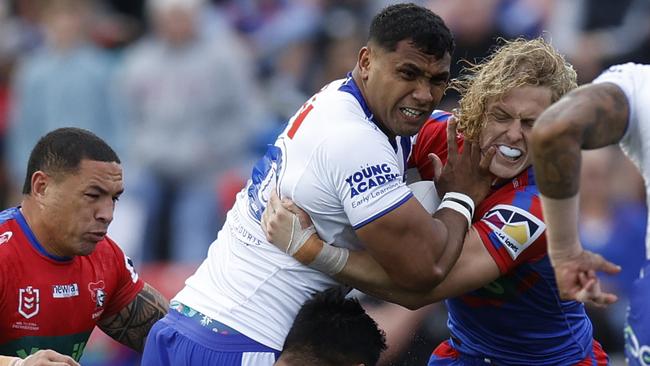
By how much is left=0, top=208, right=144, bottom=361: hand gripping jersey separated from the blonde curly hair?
1.99 m

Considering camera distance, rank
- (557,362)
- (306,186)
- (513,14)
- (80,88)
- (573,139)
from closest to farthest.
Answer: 1. (573,139)
2. (306,186)
3. (557,362)
4. (513,14)
5. (80,88)

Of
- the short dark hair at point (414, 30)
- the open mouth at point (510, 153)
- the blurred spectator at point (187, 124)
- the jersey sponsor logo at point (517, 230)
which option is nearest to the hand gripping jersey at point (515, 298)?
the jersey sponsor logo at point (517, 230)

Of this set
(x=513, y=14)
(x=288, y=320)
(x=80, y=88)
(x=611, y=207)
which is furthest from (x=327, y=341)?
(x=80, y=88)

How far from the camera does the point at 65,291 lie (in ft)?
19.6

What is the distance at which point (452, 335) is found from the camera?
613 centimetres

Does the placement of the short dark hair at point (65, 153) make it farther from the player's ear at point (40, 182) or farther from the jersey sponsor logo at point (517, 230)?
the jersey sponsor logo at point (517, 230)

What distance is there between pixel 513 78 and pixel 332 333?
143 centimetres

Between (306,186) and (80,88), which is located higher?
(306,186)

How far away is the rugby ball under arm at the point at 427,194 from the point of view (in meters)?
5.62

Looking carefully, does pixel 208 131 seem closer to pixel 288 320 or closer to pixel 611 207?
pixel 611 207

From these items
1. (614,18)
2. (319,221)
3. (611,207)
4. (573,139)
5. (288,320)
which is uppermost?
(573,139)

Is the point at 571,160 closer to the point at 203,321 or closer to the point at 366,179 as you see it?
the point at 366,179

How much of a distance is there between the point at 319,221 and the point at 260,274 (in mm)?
371

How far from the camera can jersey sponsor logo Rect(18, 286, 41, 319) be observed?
580 centimetres
